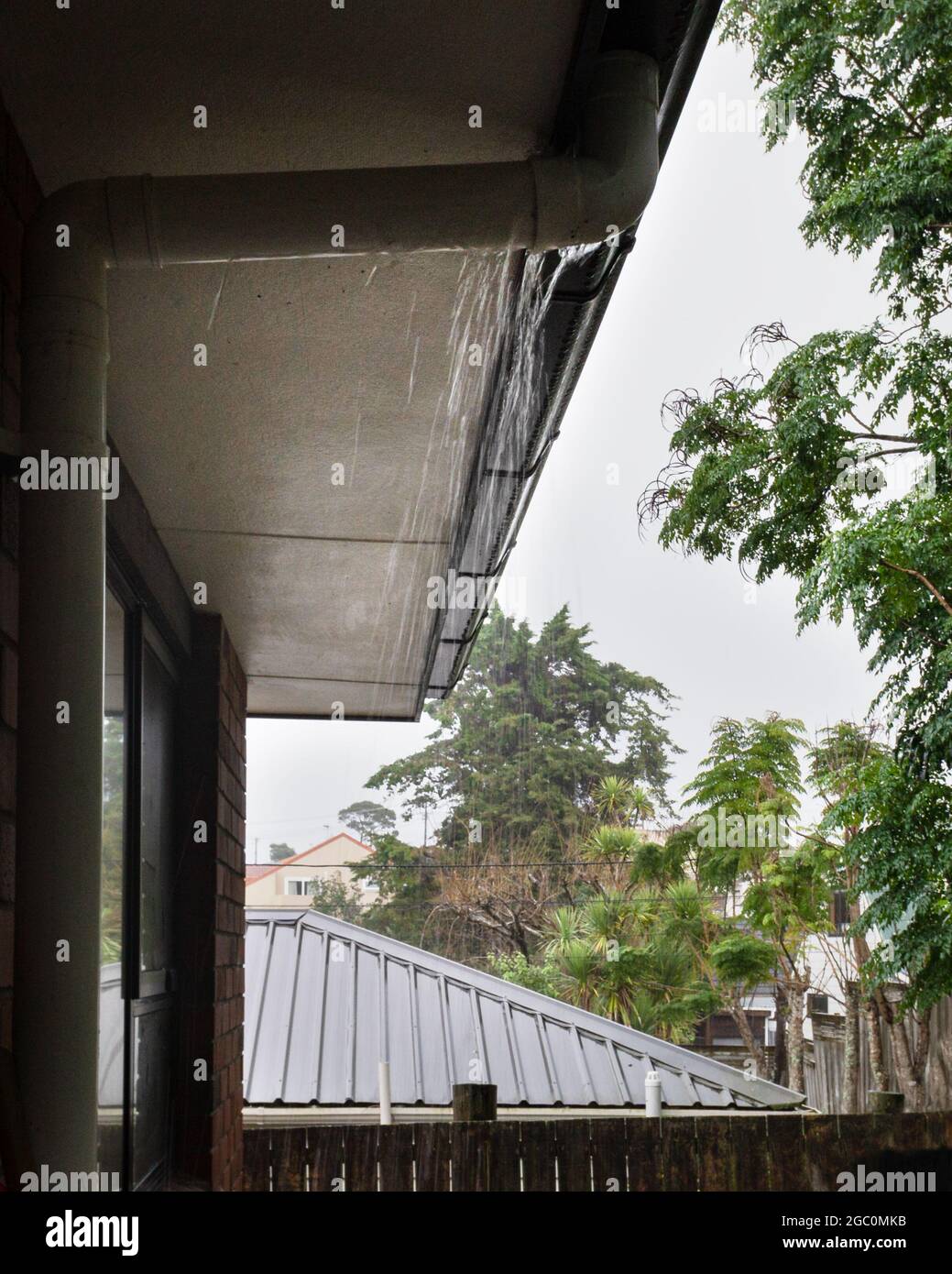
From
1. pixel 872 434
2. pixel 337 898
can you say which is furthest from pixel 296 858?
pixel 872 434

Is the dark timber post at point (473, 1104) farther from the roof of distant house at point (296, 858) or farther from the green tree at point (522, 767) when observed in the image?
the green tree at point (522, 767)

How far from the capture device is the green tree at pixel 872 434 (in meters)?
4.74

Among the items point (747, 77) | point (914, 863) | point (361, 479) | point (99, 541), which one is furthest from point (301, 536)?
point (747, 77)

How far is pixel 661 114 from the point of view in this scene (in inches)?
47.6

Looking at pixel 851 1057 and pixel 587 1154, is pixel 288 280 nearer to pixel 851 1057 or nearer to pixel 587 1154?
pixel 587 1154

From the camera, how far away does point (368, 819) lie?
12.1m

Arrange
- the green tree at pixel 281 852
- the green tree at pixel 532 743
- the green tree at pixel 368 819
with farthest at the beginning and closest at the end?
the green tree at pixel 532 743
the green tree at pixel 368 819
the green tree at pixel 281 852

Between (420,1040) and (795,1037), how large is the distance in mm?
3499

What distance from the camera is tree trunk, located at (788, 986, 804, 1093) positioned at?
7.79m

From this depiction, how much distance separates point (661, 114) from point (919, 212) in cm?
491

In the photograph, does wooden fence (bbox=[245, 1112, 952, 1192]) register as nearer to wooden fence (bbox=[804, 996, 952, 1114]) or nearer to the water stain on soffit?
wooden fence (bbox=[804, 996, 952, 1114])

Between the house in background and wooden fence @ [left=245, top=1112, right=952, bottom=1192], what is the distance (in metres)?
6.11

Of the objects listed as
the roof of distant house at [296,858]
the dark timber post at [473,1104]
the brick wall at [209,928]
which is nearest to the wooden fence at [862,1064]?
the dark timber post at [473,1104]

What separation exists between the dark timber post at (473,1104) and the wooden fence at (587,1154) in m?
0.03
